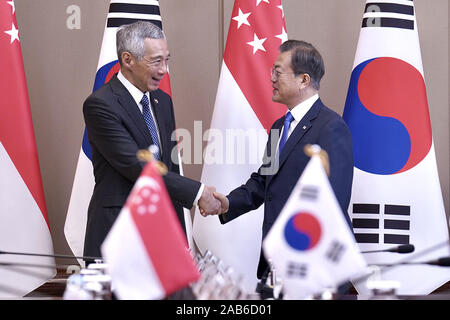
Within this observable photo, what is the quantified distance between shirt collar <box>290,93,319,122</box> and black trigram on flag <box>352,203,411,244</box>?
2.38ft

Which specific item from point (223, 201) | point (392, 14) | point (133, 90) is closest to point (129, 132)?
point (133, 90)

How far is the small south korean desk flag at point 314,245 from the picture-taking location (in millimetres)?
1662

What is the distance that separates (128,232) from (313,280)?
1.47ft

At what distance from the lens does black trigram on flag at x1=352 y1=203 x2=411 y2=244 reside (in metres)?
3.41

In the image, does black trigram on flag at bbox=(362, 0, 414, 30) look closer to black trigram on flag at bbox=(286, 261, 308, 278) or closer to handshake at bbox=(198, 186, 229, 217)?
handshake at bbox=(198, 186, 229, 217)

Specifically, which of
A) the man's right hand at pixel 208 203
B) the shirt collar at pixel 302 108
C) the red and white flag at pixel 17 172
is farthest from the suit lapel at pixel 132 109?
the red and white flag at pixel 17 172

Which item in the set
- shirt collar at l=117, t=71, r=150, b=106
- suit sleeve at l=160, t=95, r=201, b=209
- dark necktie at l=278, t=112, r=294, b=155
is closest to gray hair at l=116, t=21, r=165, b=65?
shirt collar at l=117, t=71, r=150, b=106

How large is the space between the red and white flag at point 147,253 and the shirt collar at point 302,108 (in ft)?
4.64

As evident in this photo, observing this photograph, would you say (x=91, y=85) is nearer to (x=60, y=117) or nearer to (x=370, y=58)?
(x=60, y=117)

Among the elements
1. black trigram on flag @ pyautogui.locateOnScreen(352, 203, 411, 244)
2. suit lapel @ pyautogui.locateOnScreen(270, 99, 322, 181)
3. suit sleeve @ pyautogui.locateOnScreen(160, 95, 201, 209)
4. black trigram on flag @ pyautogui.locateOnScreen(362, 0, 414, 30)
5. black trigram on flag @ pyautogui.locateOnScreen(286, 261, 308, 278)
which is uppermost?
black trigram on flag @ pyautogui.locateOnScreen(362, 0, 414, 30)

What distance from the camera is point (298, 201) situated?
1683 millimetres

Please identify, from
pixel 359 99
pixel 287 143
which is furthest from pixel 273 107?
pixel 287 143

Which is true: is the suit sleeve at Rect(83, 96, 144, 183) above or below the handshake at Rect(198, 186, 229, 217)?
above

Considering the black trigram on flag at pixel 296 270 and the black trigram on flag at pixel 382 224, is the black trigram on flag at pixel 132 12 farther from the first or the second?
the black trigram on flag at pixel 296 270
